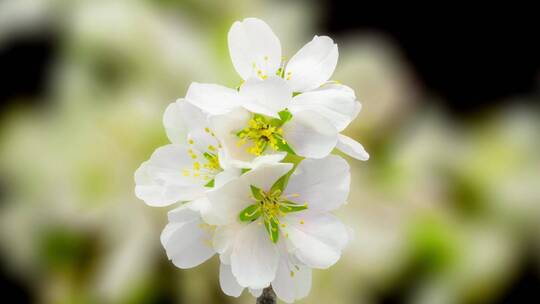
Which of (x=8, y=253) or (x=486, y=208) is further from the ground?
(x=486, y=208)

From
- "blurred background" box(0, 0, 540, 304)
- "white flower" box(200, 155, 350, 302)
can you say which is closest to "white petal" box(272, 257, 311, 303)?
"white flower" box(200, 155, 350, 302)

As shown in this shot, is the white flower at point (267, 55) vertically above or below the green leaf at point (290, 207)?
above

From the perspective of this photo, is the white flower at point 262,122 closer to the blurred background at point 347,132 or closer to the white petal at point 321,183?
the white petal at point 321,183

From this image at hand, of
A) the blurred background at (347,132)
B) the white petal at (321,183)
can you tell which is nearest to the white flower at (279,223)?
the white petal at (321,183)

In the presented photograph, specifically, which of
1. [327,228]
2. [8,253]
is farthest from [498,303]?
[327,228]

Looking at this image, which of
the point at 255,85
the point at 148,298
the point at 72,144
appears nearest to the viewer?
the point at 255,85

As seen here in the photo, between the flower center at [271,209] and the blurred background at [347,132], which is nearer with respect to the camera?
the flower center at [271,209]

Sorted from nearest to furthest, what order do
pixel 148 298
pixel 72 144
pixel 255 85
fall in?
pixel 255 85 → pixel 148 298 → pixel 72 144

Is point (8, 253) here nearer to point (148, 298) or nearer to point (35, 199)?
point (35, 199)
